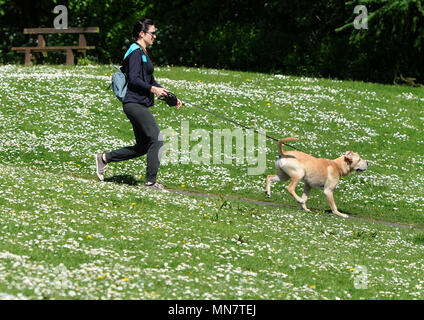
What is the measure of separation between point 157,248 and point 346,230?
4.48 meters

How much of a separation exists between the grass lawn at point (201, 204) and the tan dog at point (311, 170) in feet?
1.79

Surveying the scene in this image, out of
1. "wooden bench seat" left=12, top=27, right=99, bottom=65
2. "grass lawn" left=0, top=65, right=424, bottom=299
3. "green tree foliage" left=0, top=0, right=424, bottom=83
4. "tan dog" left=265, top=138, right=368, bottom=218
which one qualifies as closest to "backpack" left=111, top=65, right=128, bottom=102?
"grass lawn" left=0, top=65, right=424, bottom=299

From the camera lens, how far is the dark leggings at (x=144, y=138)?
12.2 meters

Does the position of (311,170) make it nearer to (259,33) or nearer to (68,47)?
(68,47)

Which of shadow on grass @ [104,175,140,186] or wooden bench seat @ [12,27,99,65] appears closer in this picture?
shadow on grass @ [104,175,140,186]

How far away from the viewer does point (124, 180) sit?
46.7 ft

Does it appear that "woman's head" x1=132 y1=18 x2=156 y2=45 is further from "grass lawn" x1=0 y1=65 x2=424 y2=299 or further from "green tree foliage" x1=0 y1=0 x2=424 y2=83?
"green tree foliage" x1=0 y1=0 x2=424 y2=83

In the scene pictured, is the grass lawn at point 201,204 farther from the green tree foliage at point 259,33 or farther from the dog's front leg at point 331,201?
the green tree foliage at point 259,33

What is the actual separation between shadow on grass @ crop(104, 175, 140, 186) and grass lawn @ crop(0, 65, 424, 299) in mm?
78
